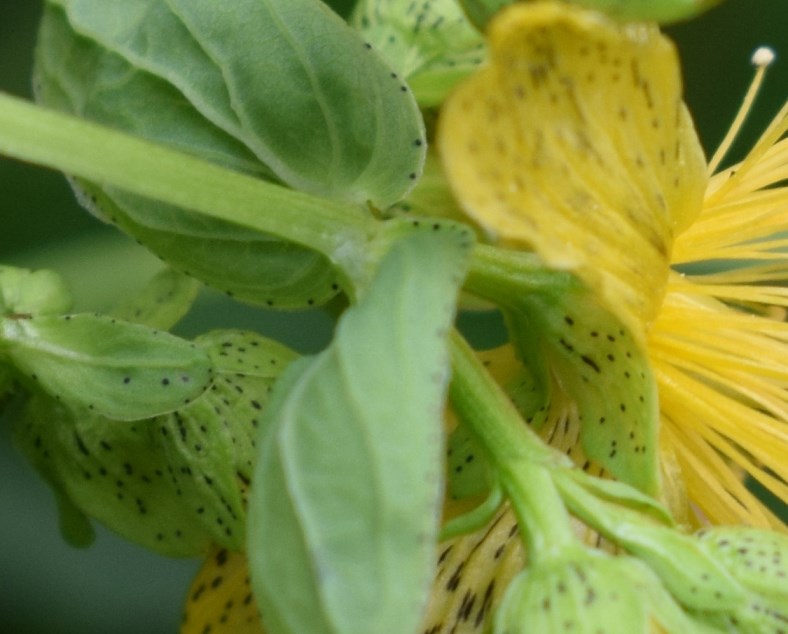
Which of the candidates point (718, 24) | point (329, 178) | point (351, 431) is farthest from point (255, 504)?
point (718, 24)

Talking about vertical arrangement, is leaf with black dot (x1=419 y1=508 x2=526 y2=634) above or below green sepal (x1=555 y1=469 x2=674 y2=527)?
below

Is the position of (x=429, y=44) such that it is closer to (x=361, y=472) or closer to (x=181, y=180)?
(x=181, y=180)

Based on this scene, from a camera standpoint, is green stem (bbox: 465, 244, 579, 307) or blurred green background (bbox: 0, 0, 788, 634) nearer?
green stem (bbox: 465, 244, 579, 307)

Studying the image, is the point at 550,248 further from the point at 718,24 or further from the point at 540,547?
the point at 718,24

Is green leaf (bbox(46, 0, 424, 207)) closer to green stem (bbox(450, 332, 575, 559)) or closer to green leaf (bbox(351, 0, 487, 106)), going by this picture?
green stem (bbox(450, 332, 575, 559))

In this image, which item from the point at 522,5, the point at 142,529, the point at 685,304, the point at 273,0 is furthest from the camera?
the point at 142,529

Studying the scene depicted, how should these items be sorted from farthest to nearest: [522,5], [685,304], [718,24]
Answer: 1. [718,24]
2. [685,304]
3. [522,5]

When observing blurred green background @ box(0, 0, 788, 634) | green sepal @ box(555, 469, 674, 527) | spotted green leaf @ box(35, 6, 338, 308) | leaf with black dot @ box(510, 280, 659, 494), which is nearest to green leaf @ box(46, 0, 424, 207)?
spotted green leaf @ box(35, 6, 338, 308)
